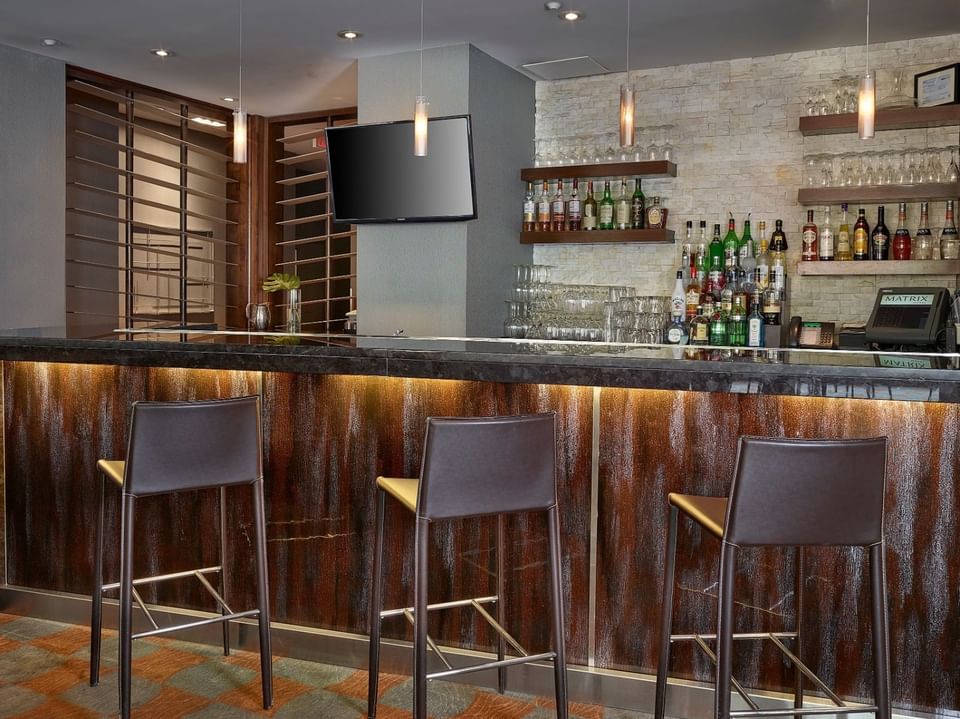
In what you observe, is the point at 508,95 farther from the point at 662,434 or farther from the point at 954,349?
the point at 662,434

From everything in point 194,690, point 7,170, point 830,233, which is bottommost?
point 194,690

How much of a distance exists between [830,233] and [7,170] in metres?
4.86

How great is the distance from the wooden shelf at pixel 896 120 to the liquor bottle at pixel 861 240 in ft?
1.64

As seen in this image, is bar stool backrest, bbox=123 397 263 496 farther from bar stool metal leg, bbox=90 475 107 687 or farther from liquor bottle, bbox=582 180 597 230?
liquor bottle, bbox=582 180 597 230

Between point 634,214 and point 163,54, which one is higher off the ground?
point 163,54

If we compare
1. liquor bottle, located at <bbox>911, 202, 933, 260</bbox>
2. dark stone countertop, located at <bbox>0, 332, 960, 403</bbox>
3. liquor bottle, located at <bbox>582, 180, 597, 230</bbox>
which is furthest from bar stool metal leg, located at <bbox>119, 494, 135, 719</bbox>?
liquor bottle, located at <bbox>911, 202, 933, 260</bbox>

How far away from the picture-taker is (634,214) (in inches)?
215

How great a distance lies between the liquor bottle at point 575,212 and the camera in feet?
18.2

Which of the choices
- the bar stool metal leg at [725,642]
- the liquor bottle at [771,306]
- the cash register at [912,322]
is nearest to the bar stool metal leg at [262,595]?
the bar stool metal leg at [725,642]

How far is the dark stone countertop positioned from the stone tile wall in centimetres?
251

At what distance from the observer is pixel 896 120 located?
4617 mm

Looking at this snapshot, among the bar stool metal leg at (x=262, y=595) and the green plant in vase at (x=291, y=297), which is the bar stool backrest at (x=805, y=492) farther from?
the green plant in vase at (x=291, y=297)

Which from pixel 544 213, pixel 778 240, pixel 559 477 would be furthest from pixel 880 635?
pixel 544 213

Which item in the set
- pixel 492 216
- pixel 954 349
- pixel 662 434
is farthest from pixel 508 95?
pixel 662 434
